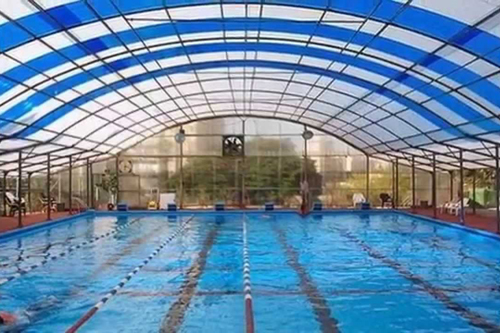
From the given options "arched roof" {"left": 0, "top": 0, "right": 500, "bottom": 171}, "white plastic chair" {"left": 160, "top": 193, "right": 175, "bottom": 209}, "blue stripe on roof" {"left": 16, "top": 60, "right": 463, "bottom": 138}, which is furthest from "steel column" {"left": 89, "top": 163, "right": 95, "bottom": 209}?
"blue stripe on roof" {"left": 16, "top": 60, "right": 463, "bottom": 138}

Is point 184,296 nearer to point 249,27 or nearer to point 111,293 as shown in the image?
point 111,293

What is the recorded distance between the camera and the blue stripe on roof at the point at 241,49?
14750 millimetres

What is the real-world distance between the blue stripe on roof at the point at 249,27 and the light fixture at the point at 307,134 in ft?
44.6

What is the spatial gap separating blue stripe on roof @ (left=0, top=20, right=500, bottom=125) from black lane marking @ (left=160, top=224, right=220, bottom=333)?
4.84 m

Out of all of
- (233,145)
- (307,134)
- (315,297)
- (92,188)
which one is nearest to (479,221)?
(307,134)

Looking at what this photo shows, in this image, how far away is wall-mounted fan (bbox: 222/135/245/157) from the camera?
2722cm

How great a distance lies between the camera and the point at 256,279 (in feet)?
31.7

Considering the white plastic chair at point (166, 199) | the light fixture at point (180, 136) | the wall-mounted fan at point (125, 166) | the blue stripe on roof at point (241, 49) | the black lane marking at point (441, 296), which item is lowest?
the black lane marking at point (441, 296)

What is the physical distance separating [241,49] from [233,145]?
12184 millimetres

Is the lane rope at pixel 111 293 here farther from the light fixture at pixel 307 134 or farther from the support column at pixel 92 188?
the light fixture at pixel 307 134

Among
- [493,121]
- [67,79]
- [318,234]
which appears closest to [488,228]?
[493,121]

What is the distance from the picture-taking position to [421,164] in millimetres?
25750

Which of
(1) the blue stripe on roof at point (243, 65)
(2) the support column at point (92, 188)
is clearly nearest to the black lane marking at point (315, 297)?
(1) the blue stripe on roof at point (243, 65)

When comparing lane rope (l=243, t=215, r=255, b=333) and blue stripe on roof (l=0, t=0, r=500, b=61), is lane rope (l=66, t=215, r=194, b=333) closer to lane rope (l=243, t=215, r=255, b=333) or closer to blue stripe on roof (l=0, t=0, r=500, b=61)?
lane rope (l=243, t=215, r=255, b=333)
